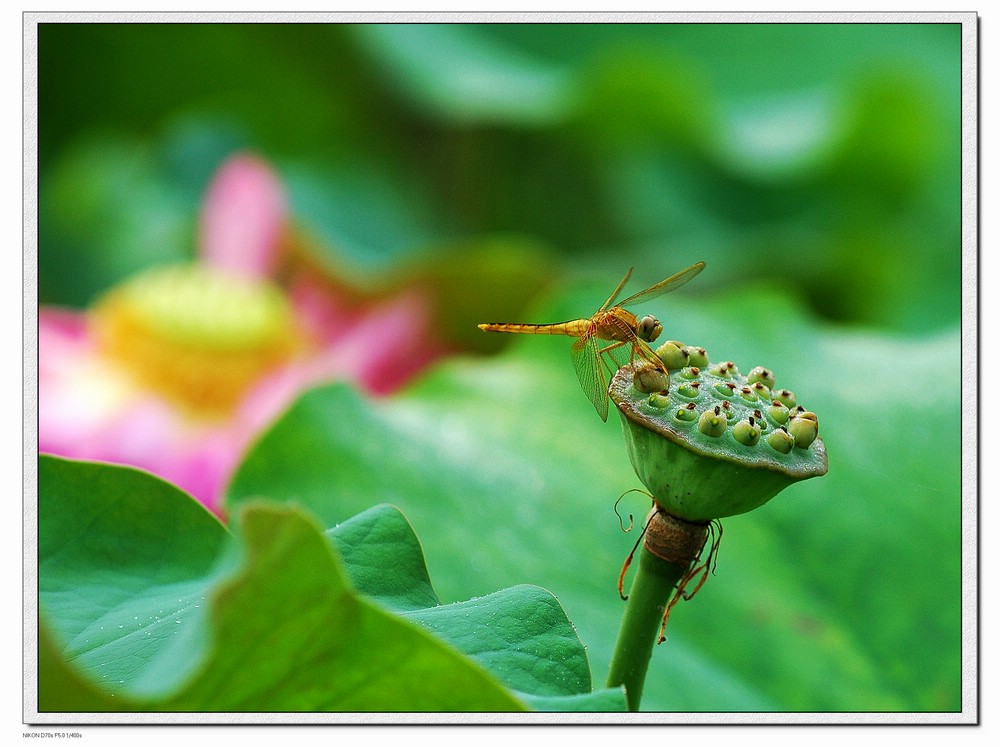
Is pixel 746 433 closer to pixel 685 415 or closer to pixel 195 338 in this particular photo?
pixel 685 415

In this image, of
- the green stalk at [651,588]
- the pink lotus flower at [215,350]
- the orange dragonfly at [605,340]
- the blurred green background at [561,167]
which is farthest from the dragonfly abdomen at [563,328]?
the pink lotus flower at [215,350]

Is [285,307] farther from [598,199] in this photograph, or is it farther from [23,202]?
[598,199]

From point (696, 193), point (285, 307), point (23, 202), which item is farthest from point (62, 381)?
point (696, 193)

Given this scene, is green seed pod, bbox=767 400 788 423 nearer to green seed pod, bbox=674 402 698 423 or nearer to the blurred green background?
green seed pod, bbox=674 402 698 423

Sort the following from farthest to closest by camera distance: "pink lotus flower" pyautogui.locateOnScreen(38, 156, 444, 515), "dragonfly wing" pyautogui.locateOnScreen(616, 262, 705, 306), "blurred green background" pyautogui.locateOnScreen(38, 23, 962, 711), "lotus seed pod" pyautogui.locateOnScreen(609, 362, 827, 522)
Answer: "blurred green background" pyautogui.locateOnScreen(38, 23, 962, 711), "pink lotus flower" pyautogui.locateOnScreen(38, 156, 444, 515), "dragonfly wing" pyautogui.locateOnScreen(616, 262, 705, 306), "lotus seed pod" pyautogui.locateOnScreen(609, 362, 827, 522)

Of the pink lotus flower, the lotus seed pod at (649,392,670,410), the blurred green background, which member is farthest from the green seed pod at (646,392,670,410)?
the pink lotus flower

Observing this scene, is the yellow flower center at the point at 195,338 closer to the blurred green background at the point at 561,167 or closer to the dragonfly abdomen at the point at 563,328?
the blurred green background at the point at 561,167

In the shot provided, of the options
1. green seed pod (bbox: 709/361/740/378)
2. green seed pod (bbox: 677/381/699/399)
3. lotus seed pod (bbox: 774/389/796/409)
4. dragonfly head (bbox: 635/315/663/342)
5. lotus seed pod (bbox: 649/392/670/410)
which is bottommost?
lotus seed pod (bbox: 774/389/796/409)
